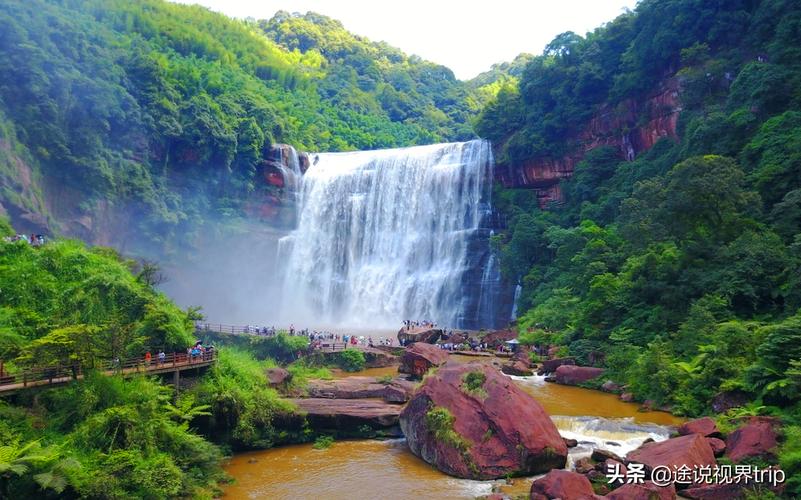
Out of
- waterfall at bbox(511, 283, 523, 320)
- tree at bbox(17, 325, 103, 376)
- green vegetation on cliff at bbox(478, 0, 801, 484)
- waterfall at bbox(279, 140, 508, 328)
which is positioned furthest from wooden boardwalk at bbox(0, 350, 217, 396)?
waterfall at bbox(279, 140, 508, 328)

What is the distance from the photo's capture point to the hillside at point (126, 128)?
38594 millimetres

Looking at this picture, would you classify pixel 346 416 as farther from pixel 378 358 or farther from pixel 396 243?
pixel 396 243

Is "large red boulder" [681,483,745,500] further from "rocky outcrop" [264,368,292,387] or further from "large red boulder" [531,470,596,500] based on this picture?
"rocky outcrop" [264,368,292,387]

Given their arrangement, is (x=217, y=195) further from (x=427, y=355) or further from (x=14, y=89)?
(x=427, y=355)

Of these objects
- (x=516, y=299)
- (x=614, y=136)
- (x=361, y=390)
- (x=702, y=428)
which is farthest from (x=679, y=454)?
(x=614, y=136)

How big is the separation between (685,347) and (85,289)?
1951cm

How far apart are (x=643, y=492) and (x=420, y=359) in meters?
13.8

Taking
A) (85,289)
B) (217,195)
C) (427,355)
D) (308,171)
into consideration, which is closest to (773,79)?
(427,355)

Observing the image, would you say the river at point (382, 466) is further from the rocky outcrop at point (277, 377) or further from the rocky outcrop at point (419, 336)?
the rocky outcrop at point (419, 336)

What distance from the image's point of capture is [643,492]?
34.0 ft

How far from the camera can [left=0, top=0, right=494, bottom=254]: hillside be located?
127ft

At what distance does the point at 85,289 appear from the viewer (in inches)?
698

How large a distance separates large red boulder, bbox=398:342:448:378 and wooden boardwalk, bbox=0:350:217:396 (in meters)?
8.91

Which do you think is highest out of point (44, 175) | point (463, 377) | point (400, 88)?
point (400, 88)
